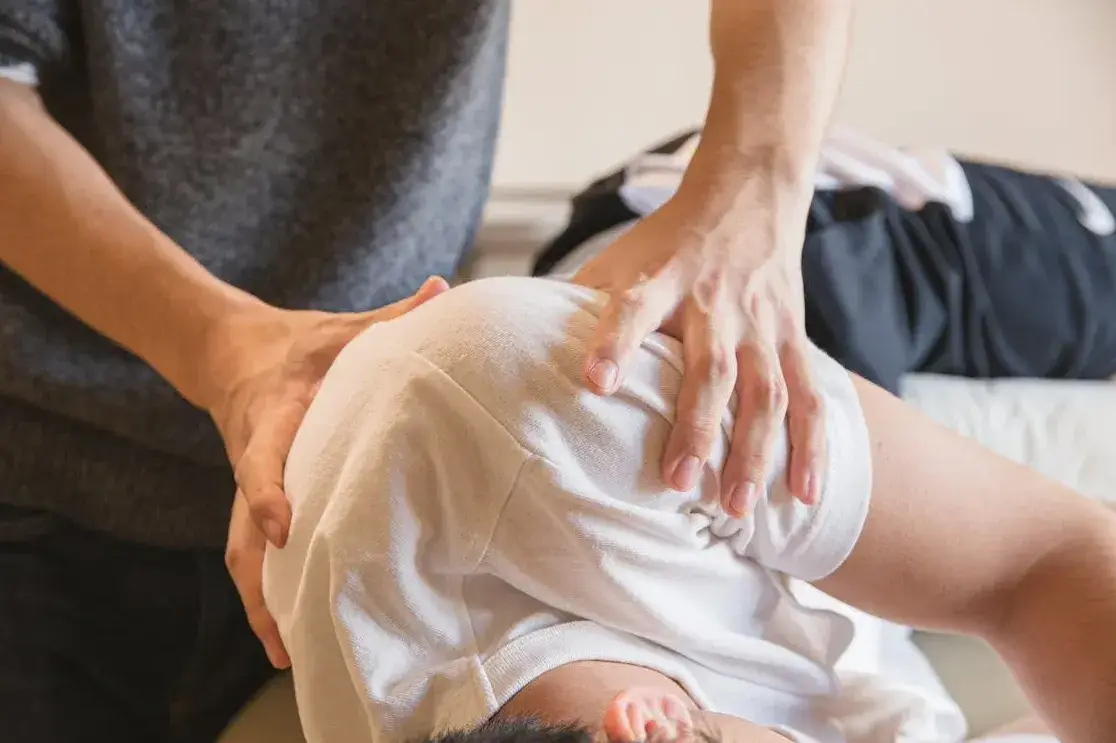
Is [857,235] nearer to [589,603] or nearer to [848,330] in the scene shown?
[848,330]

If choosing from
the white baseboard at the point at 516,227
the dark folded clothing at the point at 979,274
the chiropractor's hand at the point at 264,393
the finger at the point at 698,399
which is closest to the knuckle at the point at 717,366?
the finger at the point at 698,399

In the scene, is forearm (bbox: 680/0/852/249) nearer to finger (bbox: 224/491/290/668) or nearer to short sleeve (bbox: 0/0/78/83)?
finger (bbox: 224/491/290/668)

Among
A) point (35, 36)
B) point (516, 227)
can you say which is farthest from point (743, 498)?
point (516, 227)

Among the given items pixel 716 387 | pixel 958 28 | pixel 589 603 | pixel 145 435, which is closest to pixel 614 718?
pixel 589 603

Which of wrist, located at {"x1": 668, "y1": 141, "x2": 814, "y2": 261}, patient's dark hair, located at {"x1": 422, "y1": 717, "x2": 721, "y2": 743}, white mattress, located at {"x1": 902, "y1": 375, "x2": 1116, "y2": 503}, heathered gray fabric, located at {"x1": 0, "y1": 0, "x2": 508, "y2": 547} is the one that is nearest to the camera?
patient's dark hair, located at {"x1": 422, "y1": 717, "x2": 721, "y2": 743}

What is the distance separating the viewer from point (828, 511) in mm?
546

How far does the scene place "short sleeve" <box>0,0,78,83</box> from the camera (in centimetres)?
73

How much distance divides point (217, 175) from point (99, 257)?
0.44 feet

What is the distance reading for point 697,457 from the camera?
1.66 ft

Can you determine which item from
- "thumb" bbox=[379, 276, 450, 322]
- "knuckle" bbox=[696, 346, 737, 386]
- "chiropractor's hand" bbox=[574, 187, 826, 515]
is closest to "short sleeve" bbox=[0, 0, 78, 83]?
"thumb" bbox=[379, 276, 450, 322]

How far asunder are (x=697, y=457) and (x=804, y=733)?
222 mm


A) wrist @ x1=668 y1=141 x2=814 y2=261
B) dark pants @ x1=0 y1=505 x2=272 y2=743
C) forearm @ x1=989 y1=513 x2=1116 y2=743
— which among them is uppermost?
wrist @ x1=668 y1=141 x2=814 y2=261

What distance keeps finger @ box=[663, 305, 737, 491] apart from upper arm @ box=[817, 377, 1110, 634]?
0.11 meters

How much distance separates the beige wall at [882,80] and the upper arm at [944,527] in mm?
967
